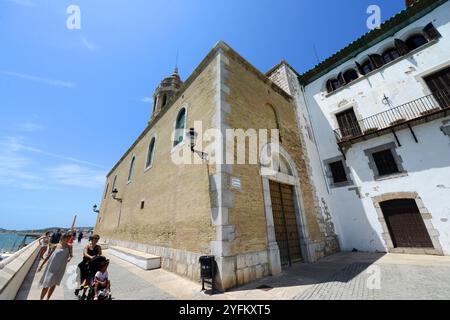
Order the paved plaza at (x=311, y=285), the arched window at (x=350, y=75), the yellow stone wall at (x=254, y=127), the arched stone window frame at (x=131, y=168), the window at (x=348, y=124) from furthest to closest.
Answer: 1. the arched stone window frame at (x=131, y=168)
2. the arched window at (x=350, y=75)
3. the window at (x=348, y=124)
4. the yellow stone wall at (x=254, y=127)
5. the paved plaza at (x=311, y=285)

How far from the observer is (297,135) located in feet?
31.6

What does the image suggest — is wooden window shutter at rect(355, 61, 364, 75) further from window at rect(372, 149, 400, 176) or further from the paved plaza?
the paved plaza

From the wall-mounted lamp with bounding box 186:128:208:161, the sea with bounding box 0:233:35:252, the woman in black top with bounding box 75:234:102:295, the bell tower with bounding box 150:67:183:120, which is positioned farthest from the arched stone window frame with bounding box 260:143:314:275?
the sea with bounding box 0:233:35:252

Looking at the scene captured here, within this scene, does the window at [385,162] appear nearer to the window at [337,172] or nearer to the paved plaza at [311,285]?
the window at [337,172]

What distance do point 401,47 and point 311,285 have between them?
12.3 m

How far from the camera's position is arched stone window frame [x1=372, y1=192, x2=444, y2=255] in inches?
281

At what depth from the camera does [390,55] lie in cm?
998

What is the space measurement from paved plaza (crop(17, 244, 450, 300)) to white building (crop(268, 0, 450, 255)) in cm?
303

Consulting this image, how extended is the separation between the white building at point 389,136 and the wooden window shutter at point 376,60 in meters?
0.03

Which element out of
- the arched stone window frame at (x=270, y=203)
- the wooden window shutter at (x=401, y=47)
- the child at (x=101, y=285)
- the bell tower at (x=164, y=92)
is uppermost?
the bell tower at (x=164, y=92)

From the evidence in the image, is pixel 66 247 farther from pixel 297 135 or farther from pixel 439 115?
pixel 439 115

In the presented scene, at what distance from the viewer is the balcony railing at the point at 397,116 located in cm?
775

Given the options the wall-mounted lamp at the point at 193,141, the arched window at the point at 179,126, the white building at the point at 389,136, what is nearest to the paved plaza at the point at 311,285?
the white building at the point at 389,136
